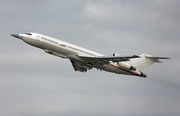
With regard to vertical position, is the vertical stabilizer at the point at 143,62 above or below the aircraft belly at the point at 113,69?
above

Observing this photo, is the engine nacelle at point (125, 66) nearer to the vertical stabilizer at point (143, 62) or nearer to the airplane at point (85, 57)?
the airplane at point (85, 57)

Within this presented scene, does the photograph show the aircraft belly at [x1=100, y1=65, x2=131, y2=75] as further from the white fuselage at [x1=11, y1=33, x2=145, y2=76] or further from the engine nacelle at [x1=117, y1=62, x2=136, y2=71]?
the white fuselage at [x1=11, y1=33, x2=145, y2=76]

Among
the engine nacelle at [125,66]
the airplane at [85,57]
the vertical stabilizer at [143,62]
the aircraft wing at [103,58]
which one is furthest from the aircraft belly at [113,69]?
the vertical stabilizer at [143,62]

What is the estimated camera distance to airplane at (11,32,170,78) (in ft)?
162

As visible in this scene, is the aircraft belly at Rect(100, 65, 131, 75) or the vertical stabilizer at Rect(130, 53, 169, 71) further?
the vertical stabilizer at Rect(130, 53, 169, 71)

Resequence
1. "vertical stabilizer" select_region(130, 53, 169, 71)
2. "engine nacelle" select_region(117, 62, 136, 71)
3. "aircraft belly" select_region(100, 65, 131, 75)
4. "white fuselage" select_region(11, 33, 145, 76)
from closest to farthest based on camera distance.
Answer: "white fuselage" select_region(11, 33, 145, 76), "engine nacelle" select_region(117, 62, 136, 71), "aircraft belly" select_region(100, 65, 131, 75), "vertical stabilizer" select_region(130, 53, 169, 71)

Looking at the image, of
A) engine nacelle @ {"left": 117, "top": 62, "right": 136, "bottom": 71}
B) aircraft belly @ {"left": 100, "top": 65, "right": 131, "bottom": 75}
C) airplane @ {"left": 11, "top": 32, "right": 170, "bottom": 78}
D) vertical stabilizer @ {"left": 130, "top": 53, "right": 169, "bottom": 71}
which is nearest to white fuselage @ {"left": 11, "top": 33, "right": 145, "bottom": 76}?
airplane @ {"left": 11, "top": 32, "right": 170, "bottom": 78}

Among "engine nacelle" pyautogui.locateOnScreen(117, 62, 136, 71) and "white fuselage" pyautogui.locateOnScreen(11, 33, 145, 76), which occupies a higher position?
"white fuselage" pyautogui.locateOnScreen(11, 33, 145, 76)

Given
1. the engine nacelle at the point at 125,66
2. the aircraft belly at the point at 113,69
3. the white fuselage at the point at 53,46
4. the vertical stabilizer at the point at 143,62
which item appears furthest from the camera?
the vertical stabilizer at the point at 143,62

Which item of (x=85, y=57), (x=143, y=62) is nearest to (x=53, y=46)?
(x=85, y=57)

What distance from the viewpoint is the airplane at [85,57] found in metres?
49.4

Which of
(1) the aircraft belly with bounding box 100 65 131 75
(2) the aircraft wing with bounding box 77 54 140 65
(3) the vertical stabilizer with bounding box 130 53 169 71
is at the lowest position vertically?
(1) the aircraft belly with bounding box 100 65 131 75

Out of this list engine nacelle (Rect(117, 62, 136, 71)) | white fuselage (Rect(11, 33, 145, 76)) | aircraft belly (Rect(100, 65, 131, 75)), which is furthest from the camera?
aircraft belly (Rect(100, 65, 131, 75))

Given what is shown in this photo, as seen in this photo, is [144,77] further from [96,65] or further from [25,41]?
[25,41]
